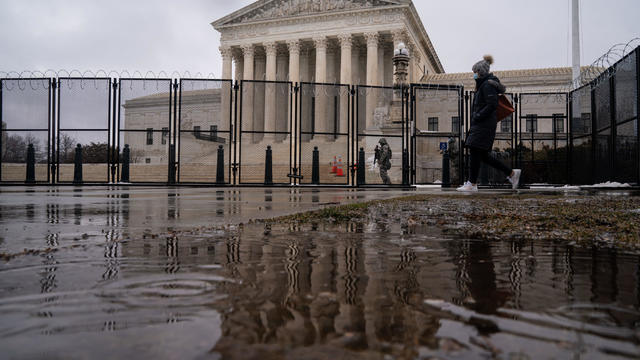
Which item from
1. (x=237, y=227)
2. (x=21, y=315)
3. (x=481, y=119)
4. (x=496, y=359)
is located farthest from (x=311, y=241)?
(x=481, y=119)

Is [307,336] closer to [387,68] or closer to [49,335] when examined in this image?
[49,335]

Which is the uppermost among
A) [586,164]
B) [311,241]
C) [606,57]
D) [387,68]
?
[387,68]

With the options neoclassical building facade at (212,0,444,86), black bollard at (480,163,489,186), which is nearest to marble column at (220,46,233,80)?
neoclassical building facade at (212,0,444,86)

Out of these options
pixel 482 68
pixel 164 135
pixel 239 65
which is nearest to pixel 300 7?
pixel 239 65

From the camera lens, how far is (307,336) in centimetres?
63

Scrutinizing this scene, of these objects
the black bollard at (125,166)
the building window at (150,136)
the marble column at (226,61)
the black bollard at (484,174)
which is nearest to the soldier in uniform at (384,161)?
the black bollard at (484,174)

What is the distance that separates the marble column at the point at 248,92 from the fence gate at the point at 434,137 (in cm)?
1511

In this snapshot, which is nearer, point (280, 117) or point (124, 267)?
point (124, 267)

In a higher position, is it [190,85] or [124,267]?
[190,85]

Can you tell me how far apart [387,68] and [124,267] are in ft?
150

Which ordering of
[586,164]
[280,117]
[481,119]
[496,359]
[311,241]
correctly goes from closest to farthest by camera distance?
[496,359] → [311,241] → [481,119] → [586,164] → [280,117]

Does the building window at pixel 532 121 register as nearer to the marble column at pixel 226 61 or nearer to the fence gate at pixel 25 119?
the fence gate at pixel 25 119

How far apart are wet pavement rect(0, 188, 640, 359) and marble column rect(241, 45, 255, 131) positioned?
39850 millimetres

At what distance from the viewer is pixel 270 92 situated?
43656mm
